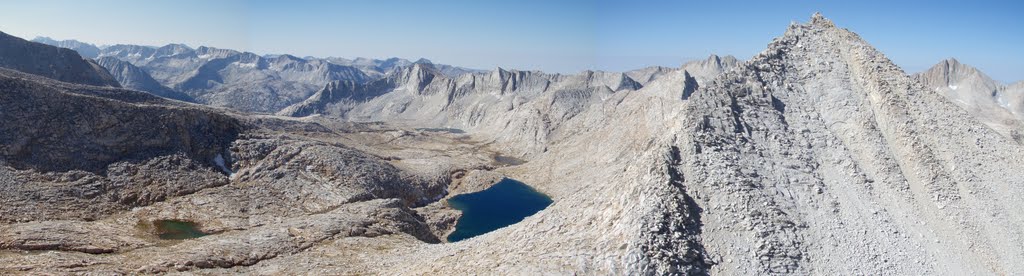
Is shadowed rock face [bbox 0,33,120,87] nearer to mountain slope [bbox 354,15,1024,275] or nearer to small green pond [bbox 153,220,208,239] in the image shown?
small green pond [bbox 153,220,208,239]

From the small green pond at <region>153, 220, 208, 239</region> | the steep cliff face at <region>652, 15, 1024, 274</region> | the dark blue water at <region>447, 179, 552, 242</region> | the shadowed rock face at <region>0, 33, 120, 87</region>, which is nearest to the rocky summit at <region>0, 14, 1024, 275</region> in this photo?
the steep cliff face at <region>652, 15, 1024, 274</region>

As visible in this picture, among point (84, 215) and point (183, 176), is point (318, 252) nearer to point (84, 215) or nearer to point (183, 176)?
point (84, 215)

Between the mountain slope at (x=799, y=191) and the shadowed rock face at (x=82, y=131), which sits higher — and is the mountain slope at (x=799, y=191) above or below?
above

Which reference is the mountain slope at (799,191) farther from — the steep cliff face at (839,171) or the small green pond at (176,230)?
the small green pond at (176,230)

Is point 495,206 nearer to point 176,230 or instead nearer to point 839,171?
point 176,230

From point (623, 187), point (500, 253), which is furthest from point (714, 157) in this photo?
point (500, 253)

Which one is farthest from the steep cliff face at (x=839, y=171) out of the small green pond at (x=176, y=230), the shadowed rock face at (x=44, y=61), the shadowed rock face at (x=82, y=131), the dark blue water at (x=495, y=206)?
the shadowed rock face at (x=44, y=61)
